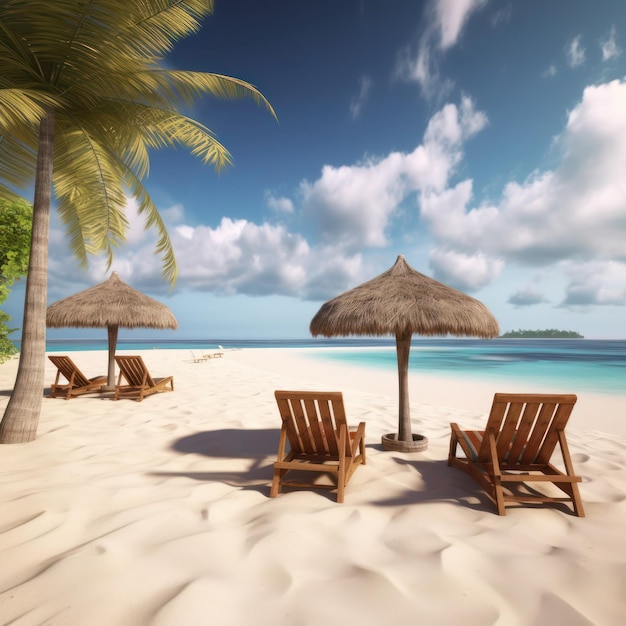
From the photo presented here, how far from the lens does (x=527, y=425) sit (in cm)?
293

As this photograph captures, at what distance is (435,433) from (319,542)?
3.32 metres

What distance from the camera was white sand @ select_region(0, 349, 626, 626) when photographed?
5.50ft

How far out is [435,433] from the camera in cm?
508

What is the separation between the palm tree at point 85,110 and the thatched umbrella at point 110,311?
7.48ft

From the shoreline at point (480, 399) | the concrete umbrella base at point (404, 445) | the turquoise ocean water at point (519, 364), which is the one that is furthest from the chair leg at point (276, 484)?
the turquoise ocean water at point (519, 364)

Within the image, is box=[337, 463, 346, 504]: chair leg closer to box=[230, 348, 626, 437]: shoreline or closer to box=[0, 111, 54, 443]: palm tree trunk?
box=[230, 348, 626, 437]: shoreline

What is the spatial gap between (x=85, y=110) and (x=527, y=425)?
6935 millimetres

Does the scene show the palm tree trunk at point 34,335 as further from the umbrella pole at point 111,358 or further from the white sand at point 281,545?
the umbrella pole at point 111,358

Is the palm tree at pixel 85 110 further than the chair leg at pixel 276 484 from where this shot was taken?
Yes

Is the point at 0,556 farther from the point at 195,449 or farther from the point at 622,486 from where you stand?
the point at 622,486

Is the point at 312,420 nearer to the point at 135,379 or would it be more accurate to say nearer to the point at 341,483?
the point at 341,483

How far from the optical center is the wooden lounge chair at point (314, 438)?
2947 millimetres

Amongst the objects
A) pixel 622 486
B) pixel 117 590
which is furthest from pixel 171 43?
pixel 622 486

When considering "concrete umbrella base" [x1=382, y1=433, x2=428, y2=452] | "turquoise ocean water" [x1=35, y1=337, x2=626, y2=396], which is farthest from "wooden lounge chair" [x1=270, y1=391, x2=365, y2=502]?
"turquoise ocean water" [x1=35, y1=337, x2=626, y2=396]
